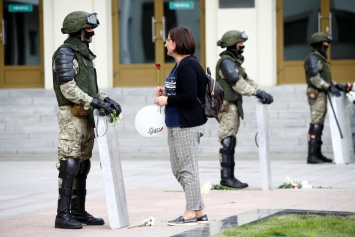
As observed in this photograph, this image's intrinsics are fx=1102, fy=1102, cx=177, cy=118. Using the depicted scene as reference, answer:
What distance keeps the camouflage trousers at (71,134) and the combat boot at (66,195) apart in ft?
0.27

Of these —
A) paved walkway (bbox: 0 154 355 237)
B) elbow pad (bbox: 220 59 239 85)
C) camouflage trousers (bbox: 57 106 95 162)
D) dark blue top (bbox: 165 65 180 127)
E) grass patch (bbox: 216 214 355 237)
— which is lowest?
paved walkway (bbox: 0 154 355 237)

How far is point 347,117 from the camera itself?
1792cm

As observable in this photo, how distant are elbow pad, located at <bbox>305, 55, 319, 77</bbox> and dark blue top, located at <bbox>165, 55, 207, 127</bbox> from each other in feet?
25.2

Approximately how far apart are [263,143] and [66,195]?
163 inches

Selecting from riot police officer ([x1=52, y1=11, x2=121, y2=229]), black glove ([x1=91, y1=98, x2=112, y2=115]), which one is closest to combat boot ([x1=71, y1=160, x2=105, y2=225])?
riot police officer ([x1=52, y1=11, x2=121, y2=229])

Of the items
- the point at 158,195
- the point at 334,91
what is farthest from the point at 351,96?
the point at 158,195

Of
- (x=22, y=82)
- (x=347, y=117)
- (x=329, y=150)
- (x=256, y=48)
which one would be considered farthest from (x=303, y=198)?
(x=22, y=82)

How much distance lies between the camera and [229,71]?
13.9 metres

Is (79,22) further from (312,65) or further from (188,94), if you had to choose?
(312,65)

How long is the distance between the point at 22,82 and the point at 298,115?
6.67 meters

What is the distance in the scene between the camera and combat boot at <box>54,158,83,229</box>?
407 inches

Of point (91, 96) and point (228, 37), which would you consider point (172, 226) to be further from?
point (228, 37)

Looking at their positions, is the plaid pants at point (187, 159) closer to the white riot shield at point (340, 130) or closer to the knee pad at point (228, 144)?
the knee pad at point (228, 144)

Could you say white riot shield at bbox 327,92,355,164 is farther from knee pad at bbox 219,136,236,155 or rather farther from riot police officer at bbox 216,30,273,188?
knee pad at bbox 219,136,236,155
